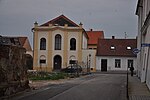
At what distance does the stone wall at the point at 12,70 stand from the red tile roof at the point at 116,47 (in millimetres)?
55078

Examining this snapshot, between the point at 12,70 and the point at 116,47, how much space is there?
200 feet

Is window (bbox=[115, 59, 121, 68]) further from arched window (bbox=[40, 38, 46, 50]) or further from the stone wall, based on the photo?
the stone wall

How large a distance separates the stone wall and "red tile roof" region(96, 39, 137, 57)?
55078 mm

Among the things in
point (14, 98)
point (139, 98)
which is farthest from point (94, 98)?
point (14, 98)

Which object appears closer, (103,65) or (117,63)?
(117,63)

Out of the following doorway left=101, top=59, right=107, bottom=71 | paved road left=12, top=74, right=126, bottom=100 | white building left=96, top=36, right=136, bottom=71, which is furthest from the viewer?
doorway left=101, top=59, right=107, bottom=71

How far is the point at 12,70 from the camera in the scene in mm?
19734

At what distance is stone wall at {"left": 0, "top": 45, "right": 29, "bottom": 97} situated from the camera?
60.1ft

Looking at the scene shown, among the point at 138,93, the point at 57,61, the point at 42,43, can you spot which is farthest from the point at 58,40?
the point at 138,93

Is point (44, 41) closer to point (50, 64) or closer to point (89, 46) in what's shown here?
point (50, 64)

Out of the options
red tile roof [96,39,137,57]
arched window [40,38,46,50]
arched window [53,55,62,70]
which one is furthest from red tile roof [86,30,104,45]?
arched window [40,38,46,50]

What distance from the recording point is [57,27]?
75688 millimetres

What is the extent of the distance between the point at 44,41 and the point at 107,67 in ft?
48.5

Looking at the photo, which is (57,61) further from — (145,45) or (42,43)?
(145,45)
